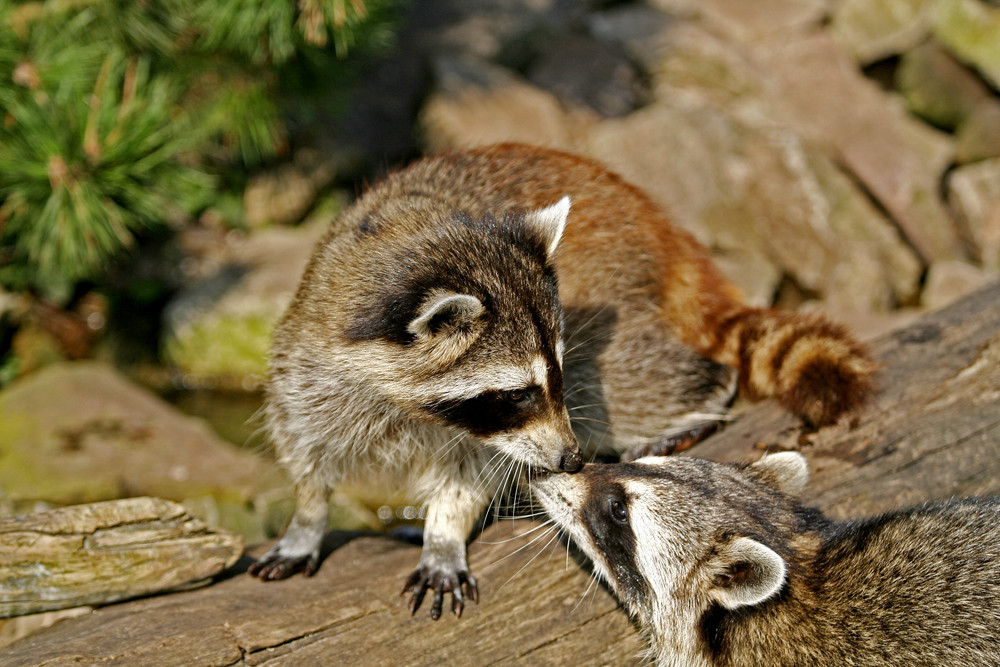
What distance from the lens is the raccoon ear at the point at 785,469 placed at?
141 inches

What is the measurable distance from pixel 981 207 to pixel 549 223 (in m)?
7.49

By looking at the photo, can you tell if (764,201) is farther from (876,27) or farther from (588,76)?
(876,27)

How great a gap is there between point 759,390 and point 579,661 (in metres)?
1.80

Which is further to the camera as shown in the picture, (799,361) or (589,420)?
(589,420)

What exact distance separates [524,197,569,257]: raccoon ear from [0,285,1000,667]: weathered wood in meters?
1.30

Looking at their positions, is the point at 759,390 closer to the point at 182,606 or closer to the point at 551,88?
the point at 182,606

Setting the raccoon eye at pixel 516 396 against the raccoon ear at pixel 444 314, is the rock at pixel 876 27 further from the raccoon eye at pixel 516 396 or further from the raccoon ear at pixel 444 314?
the raccoon ear at pixel 444 314

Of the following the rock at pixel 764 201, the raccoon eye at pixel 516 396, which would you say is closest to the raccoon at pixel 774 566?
the raccoon eye at pixel 516 396

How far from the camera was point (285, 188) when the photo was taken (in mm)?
9016

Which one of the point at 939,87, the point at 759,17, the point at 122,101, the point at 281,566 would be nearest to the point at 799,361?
the point at 281,566

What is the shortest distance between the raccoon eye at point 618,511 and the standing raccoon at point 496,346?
22 cm

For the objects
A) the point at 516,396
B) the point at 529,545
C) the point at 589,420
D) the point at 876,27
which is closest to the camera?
the point at 516,396

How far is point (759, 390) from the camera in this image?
14.8ft

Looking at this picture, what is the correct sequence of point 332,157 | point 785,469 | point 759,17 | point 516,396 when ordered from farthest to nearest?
1. point 759,17
2. point 332,157
3. point 785,469
4. point 516,396
